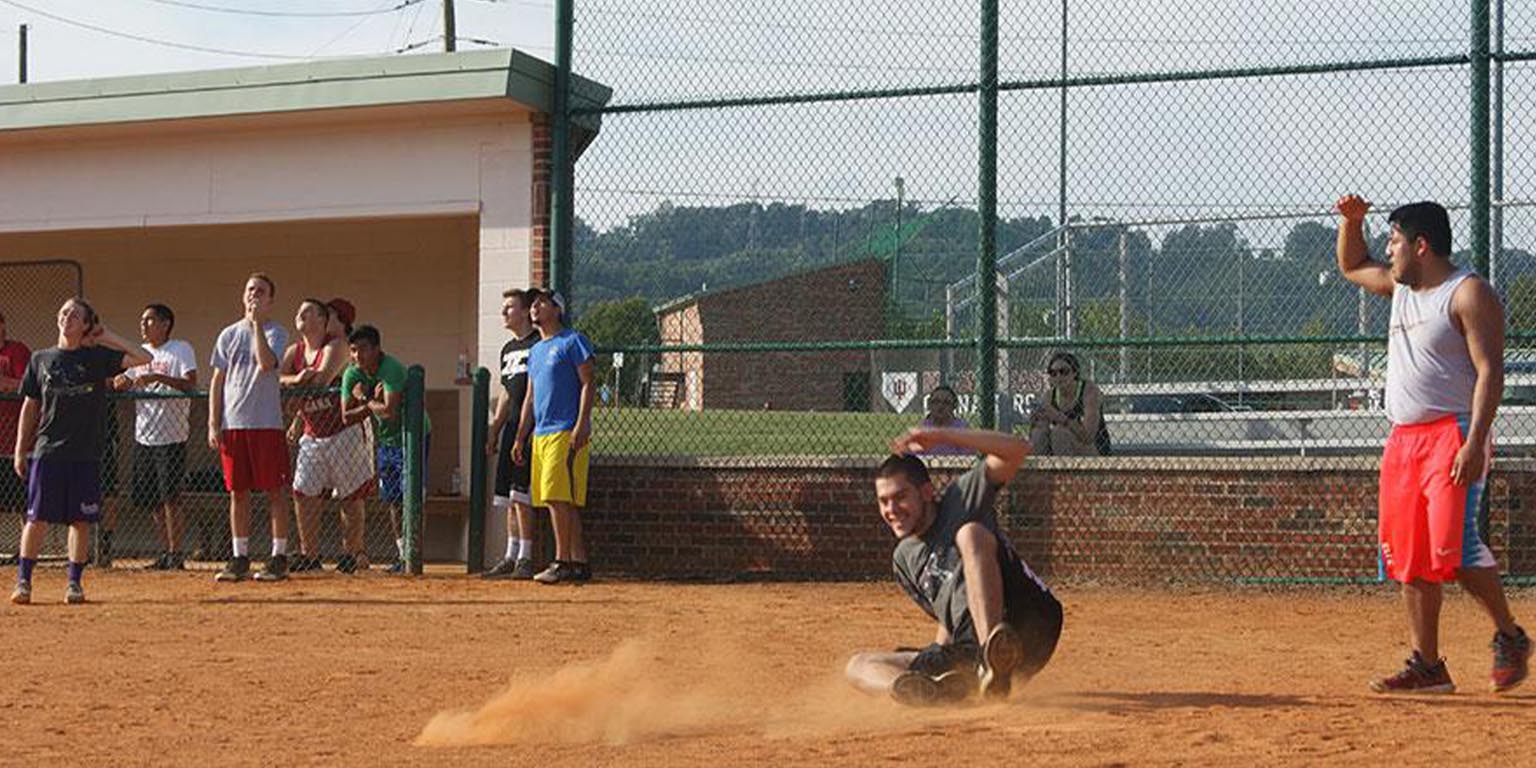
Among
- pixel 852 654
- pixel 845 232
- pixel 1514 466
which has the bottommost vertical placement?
pixel 852 654

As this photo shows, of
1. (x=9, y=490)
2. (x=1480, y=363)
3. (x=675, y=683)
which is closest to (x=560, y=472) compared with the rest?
(x=675, y=683)

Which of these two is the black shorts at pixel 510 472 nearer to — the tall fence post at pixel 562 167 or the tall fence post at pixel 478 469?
the tall fence post at pixel 478 469

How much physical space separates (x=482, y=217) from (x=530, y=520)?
235cm

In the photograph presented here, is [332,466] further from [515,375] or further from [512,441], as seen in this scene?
[515,375]

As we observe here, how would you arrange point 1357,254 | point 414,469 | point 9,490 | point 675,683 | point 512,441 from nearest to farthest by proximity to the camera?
point 1357,254 < point 675,683 < point 512,441 < point 414,469 < point 9,490

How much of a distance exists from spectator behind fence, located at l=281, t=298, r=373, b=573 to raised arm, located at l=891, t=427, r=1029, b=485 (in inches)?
274

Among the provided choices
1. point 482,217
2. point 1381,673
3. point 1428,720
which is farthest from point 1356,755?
point 482,217

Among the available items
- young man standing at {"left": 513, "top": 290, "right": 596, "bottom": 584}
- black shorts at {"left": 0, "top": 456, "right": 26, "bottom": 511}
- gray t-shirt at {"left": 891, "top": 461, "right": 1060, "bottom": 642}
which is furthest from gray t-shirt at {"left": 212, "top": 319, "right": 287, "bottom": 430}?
gray t-shirt at {"left": 891, "top": 461, "right": 1060, "bottom": 642}

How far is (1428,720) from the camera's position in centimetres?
619

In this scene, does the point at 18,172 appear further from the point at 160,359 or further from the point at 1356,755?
the point at 1356,755

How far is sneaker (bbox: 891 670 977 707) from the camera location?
6.58 metres

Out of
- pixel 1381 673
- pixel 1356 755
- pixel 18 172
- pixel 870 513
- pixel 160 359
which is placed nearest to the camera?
pixel 1356 755

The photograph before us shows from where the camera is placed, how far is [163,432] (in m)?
12.9

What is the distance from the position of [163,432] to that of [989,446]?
315 inches
